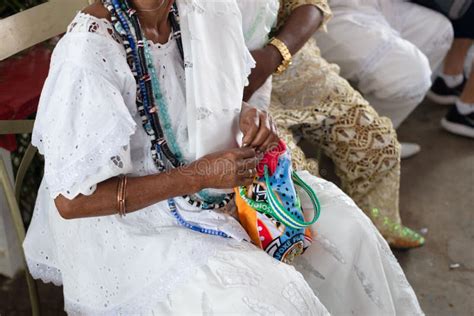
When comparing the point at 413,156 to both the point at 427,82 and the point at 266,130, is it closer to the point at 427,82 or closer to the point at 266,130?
the point at 427,82

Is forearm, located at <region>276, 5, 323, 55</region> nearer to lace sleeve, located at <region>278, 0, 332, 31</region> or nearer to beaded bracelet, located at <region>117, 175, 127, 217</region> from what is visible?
lace sleeve, located at <region>278, 0, 332, 31</region>

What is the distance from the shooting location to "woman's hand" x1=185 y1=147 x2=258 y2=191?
1128 mm

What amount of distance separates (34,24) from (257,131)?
1.93 ft

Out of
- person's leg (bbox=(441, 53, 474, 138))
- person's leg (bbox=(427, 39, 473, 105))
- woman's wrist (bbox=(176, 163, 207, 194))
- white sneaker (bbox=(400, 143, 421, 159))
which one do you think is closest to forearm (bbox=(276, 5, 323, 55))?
woman's wrist (bbox=(176, 163, 207, 194))

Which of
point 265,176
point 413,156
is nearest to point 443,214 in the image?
point 413,156

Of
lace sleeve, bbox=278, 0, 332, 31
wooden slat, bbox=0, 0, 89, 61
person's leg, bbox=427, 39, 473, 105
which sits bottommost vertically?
person's leg, bbox=427, 39, 473, 105

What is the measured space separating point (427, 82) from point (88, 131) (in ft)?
5.51

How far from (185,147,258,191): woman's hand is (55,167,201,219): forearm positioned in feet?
0.04

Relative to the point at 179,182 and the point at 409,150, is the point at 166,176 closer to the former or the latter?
the point at 179,182

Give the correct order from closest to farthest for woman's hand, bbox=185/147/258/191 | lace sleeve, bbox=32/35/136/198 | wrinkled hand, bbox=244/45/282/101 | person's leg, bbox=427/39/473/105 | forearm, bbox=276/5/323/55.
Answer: lace sleeve, bbox=32/35/136/198, woman's hand, bbox=185/147/258/191, wrinkled hand, bbox=244/45/282/101, forearm, bbox=276/5/323/55, person's leg, bbox=427/39/473/105

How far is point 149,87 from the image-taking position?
1138mm

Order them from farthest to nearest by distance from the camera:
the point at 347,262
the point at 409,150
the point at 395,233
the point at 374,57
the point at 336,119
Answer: the point at 409,150 → the point at 374,57 → the point at 395,233 → the point at 336,119 → the point at 347,262

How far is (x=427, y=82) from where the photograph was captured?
2350 millimetres

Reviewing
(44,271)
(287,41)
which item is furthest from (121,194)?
(287,41)
